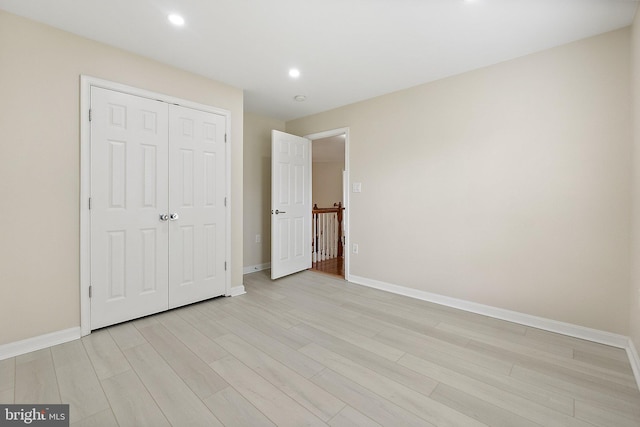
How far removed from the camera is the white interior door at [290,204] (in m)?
3.70

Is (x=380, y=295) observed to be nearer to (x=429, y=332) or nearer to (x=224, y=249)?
(x=429, y=332)

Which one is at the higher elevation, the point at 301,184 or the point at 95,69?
the point at 95,69

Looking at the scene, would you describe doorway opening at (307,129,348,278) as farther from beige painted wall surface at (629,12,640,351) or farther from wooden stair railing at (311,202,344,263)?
beige painted wall surface at (629,12,640,351)

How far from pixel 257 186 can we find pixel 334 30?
2.60 meters

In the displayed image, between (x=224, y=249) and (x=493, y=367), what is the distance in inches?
103

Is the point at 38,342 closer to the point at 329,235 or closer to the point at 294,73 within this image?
the point at 294,73

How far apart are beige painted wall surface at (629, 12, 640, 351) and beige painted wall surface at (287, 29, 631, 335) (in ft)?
0.35

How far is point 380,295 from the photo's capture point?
3.18 m

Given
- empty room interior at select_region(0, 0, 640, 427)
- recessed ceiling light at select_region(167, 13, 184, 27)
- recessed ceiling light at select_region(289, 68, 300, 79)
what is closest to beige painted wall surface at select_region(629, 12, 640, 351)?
empty room interior at select_region(0, 0, 640, 427)

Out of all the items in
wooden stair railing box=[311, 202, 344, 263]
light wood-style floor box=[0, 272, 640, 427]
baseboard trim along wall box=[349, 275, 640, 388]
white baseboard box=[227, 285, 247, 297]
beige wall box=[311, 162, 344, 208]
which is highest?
beige wall box=[311, 162, 344, 208]

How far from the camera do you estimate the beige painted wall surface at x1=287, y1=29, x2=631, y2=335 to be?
208 cm

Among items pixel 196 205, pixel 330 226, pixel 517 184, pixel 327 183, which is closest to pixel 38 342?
pixel 196 205

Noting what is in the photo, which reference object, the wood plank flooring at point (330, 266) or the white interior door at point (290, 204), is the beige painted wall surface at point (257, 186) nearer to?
the white interior door at point (290, 204)

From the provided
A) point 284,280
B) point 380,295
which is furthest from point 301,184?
point 380,295
